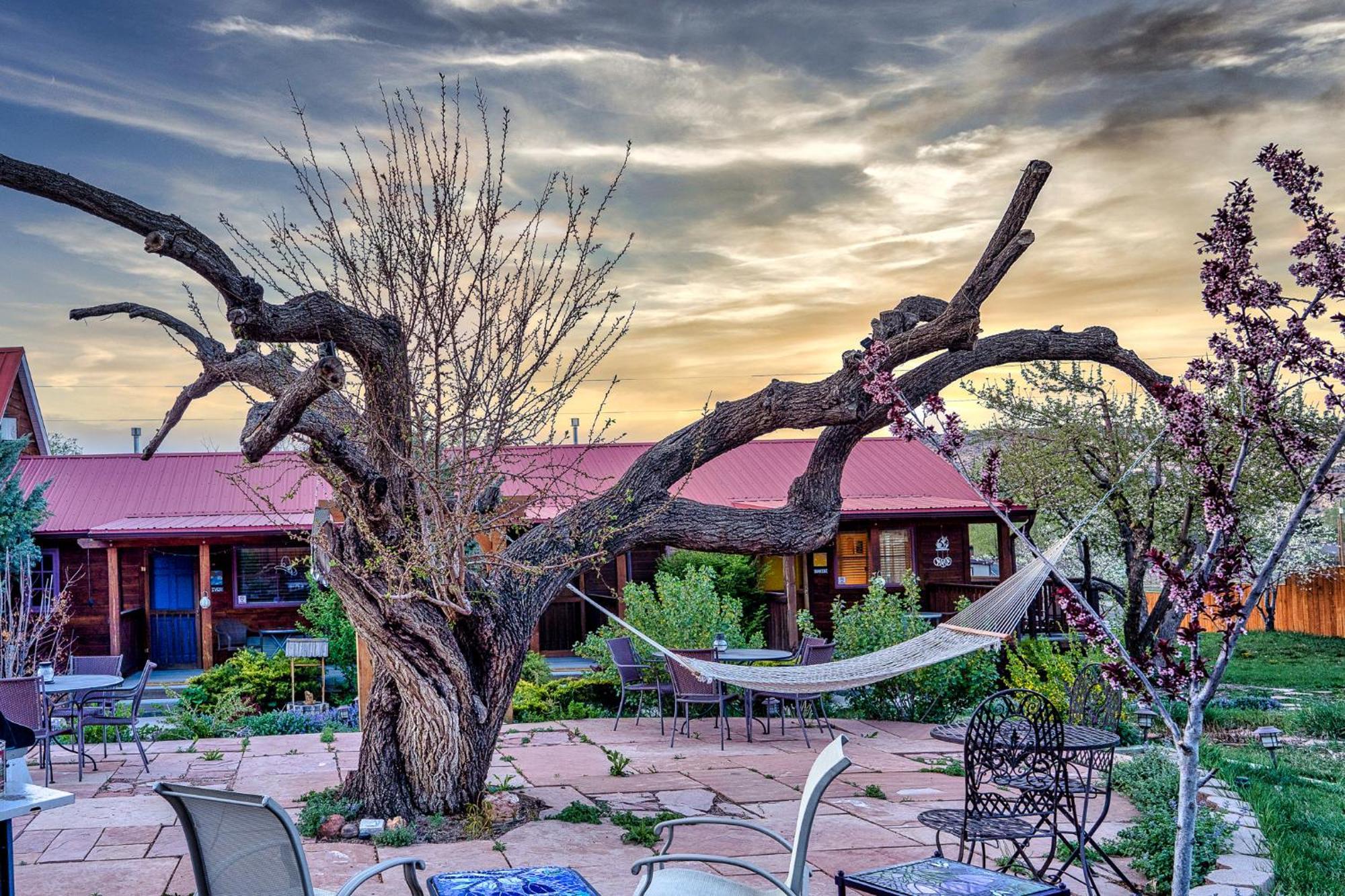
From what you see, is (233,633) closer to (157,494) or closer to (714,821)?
(157,494)

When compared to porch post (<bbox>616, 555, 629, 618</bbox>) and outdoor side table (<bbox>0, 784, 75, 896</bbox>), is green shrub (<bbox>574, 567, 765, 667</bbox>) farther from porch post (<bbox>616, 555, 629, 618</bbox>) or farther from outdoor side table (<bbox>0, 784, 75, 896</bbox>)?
outdoor side table (<bbox>0, 784, 75, 896</bbox>)

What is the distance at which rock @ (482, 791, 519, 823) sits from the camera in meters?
5.99

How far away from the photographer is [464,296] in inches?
223

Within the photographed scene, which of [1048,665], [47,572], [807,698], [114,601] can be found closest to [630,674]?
[807,698]

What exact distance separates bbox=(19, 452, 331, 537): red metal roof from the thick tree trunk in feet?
37.6

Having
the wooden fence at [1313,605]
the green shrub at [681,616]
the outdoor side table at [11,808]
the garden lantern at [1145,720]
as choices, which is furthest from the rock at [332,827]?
the wooden fence at [1313,605]

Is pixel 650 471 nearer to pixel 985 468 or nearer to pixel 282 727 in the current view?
pixel 985 468

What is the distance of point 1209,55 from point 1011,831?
6.74m

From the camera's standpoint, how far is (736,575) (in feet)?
45.6

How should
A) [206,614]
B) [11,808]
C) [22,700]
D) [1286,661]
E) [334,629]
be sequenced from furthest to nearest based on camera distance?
[1286,661]
[206,614]
[334,629]
[22,700]
[11,808]

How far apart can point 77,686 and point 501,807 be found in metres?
3.32

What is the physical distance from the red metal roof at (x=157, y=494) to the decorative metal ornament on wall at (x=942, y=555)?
834 cm

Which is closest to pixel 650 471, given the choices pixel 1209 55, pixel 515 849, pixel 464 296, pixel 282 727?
pixel 464 296

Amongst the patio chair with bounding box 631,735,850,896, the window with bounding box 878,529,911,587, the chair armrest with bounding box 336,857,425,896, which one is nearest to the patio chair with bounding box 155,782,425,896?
the chair armrest with bounding box 336,857,425,896
